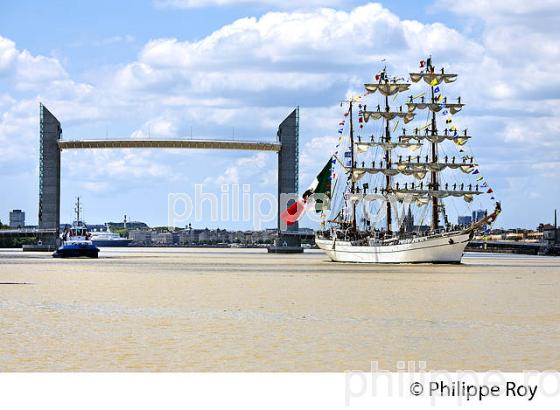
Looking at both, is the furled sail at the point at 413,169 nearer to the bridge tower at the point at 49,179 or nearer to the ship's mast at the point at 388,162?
the ship's mast at the point at 388,162

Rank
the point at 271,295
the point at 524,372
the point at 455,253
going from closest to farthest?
the point at 524,372 → the point at 271,295 → the point at 455,253

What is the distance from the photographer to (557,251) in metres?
165

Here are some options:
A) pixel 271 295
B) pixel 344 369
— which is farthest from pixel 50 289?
pixel 344 369

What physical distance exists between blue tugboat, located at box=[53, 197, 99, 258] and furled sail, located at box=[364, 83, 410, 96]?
2721cm

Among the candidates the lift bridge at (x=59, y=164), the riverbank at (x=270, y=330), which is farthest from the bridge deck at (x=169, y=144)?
the riverbank at (x=270, y=330)

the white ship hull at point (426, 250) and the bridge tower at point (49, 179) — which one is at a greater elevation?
the bridge tower at point (49, 179)

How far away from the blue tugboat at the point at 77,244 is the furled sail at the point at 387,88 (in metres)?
27.2

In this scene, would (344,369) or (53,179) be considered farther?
(53,179)

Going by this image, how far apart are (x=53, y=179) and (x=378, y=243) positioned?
5845 centimetres

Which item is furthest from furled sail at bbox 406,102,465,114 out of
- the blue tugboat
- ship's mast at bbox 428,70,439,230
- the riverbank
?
the riverbank

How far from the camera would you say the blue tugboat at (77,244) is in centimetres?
8719

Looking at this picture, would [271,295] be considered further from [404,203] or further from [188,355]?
[404,203]
